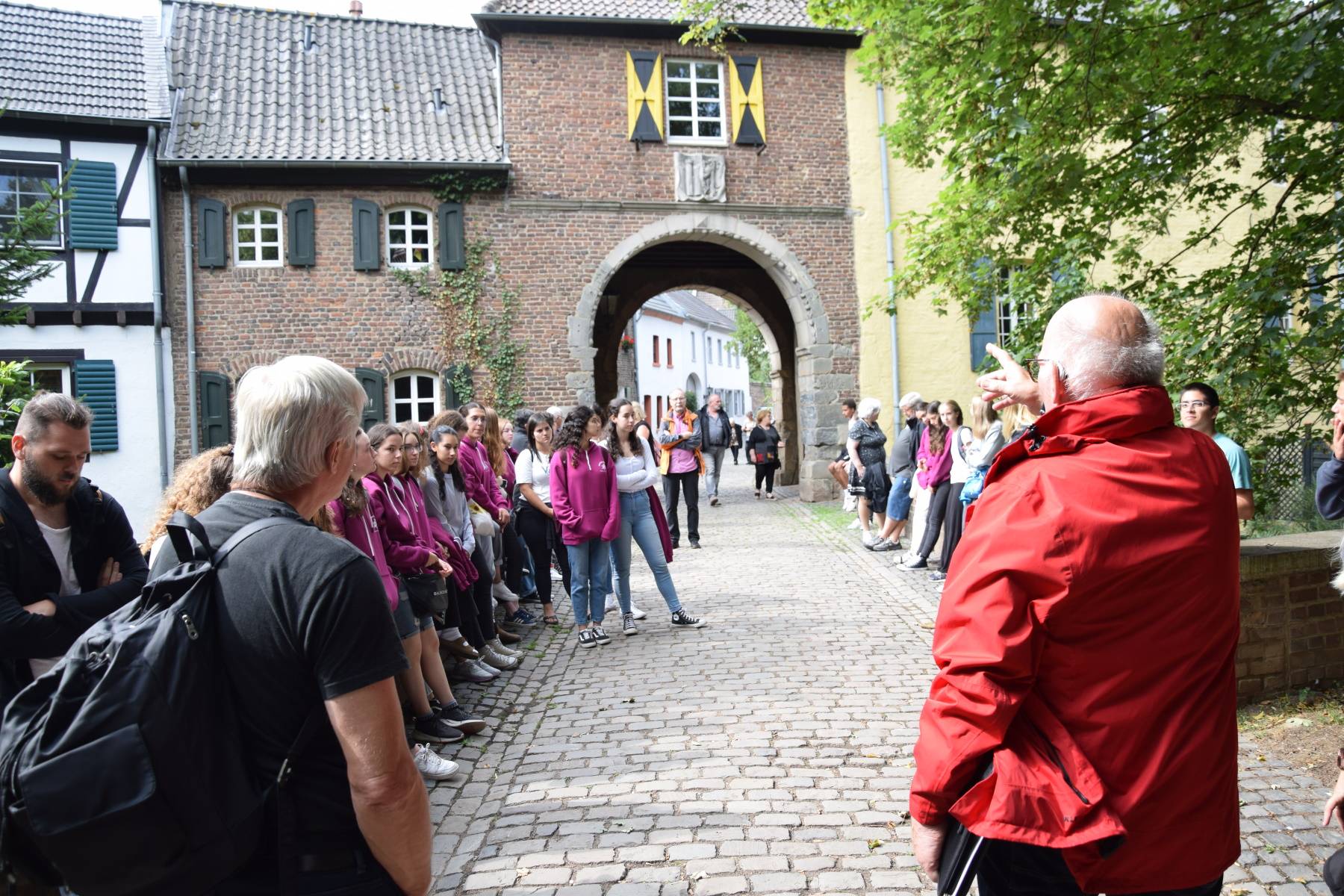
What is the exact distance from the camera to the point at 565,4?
17.3m

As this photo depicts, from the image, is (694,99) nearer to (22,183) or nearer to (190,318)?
(190,318)

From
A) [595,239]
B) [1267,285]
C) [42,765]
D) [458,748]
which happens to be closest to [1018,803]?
[42,765]

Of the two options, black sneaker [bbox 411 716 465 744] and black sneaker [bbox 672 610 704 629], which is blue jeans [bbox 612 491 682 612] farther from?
black sneaker [bbox 411 716 465 744]

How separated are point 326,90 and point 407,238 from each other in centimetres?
314

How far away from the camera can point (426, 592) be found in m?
5.57

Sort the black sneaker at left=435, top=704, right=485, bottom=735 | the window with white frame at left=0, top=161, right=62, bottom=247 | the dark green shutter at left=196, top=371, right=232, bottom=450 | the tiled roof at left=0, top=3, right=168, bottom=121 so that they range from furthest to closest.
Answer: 1. the dark green shutter at left=196, top=371, right=232, bottom=450
2. the tiled roof at left=0, top=3, right=168, bottom=121
3. the window with white frame at left=0, top=161, right=62, bottom=247
4. the black sneaker at left=435, top=704, right=485, bottom=735

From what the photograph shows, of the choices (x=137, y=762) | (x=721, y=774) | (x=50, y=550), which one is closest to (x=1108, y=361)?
(x=137, y=762)

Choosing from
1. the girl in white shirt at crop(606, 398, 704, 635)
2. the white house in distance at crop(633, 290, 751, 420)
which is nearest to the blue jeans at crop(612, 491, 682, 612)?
the girl in white shirt at crop(606, 398, 704, 635)

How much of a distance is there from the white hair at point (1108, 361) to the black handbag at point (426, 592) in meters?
4.16

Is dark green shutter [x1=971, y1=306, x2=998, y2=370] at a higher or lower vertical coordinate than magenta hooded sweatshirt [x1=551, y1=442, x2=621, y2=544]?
higher

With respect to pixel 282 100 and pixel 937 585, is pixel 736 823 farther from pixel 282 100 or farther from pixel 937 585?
pixel 282 100

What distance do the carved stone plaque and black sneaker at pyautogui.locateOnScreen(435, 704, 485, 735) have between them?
13.5 metres

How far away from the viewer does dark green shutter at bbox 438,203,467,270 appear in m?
17.1

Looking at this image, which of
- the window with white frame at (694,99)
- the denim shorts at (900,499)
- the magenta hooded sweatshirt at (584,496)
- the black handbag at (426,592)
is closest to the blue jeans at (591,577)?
the magenta hooded sweatshirt at (584,496)
